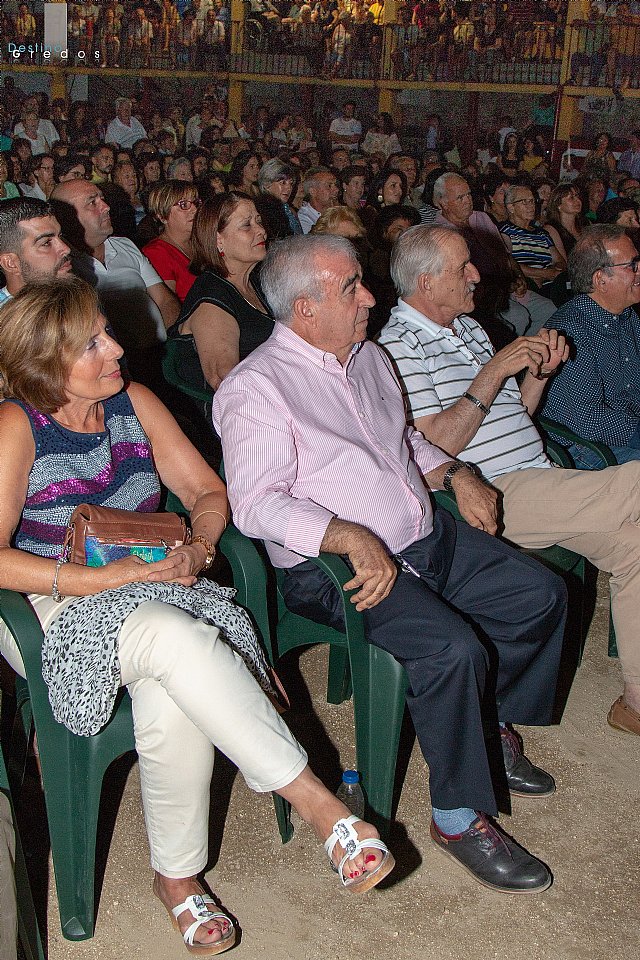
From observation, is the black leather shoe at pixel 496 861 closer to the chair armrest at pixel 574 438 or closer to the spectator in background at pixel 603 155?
the chair armrest at pixel 574 438

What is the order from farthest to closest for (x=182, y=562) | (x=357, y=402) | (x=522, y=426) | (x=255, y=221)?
(x=255, y=221) < (x=522, y=426) < (x=357, y=402) < (x=182, y=562)

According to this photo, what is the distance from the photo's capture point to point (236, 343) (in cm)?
302

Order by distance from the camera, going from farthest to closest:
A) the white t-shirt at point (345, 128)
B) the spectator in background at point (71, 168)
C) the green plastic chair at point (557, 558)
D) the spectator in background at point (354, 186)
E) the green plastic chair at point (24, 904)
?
1. the white t-shirt at point (345, 128)
2. the spectator in background at point (354, 186)
3. the spectator in background at point (71, 168)
4. the green plastic chair at point (557, 558)
5. the green plastic chair at point (24, 904)

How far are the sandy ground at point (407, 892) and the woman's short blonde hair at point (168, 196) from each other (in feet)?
9.40

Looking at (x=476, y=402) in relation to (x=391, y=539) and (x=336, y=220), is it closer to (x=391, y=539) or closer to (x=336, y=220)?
(x=391, y=539)

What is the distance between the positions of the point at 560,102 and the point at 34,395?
489 inches

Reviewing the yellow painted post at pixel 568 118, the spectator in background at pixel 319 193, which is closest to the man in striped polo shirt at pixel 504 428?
the spectator in background at pixel 319 193

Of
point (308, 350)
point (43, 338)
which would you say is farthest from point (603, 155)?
point (43, 338)

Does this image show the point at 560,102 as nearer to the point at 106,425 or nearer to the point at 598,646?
the point at 598,646

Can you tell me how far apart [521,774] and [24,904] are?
1.21 metres

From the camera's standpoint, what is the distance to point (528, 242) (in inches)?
236

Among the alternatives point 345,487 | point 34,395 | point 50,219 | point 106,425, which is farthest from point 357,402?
point 50,219

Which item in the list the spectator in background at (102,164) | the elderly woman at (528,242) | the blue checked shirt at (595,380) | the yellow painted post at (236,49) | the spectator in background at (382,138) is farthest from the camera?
the spectator in background at (382,138)

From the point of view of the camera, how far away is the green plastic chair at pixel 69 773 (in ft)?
5.78
